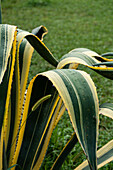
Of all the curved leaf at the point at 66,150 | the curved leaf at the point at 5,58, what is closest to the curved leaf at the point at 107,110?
the curved leaf at the point at 66,150

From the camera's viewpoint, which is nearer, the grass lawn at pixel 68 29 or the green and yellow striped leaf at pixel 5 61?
the green and yellow striped leaf at pixel 5 61

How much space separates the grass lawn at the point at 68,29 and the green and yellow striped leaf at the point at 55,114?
0.57m

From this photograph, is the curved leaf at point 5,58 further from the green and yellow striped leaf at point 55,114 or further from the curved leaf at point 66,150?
the curved leaf at point 66,150

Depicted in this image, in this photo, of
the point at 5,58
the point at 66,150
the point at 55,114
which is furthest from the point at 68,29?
the point at 5,58

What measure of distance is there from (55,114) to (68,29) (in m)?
4.02

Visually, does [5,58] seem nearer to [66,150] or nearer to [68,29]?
[66,150]

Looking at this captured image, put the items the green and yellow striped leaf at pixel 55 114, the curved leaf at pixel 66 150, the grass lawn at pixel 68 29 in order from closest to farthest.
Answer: the green and yellow striped leaf at pixel 55 114
the curved leaf at pixel 66 150
the grass lawn at pixel 68 29

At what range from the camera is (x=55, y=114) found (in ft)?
3.24

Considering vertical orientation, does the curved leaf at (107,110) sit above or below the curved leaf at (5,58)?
below

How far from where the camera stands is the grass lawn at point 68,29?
187cm

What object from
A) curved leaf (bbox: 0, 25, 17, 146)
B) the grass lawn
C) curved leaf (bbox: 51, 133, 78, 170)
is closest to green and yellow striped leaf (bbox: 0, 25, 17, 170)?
curved leaf (bbox: 0, 25, 17, 146)

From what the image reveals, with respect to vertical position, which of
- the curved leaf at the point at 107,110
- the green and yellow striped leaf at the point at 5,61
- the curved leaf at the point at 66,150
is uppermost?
the green and yellow striped leaf at the point at 5,61

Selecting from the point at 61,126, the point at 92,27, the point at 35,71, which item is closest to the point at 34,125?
the point at 61,126

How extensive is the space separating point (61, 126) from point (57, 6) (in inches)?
210
